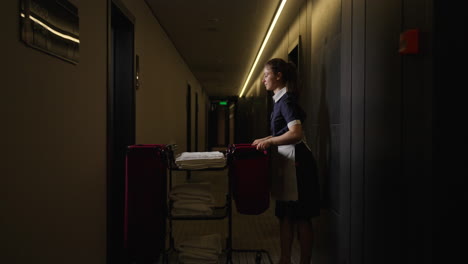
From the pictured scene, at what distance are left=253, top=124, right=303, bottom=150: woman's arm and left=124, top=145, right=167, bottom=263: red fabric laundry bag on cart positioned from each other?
2.26ft

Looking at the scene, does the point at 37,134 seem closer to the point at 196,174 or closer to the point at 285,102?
the point at 285,102

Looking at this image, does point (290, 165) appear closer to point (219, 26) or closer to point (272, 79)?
point (272, 79)

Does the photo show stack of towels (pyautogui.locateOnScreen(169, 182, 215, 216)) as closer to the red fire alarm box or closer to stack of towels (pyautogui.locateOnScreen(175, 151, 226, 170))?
stack of towels (pyautogui.locateOnScreen(175, 151, 226, 170))

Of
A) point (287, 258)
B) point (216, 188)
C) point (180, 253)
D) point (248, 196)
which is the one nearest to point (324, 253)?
point (287, 258)

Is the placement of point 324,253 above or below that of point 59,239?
below

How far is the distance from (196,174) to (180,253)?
5672 mm

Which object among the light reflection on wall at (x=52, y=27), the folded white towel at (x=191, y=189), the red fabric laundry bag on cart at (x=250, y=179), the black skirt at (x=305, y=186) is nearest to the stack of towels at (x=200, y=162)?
the red fabric laundry bag on cart at (x=250, y=179)

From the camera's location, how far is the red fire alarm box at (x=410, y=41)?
1.17m

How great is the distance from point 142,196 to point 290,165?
3.41 feet

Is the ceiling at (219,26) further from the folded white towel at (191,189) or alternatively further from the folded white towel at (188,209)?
the folded white towel at (188,209)

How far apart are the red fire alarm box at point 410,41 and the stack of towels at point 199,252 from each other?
1951 millimetres

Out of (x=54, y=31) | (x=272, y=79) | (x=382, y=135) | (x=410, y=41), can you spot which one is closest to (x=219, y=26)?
(x=272, y=79)

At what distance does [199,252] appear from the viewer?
249cm

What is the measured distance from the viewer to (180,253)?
2488 millimetres
